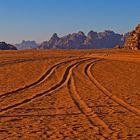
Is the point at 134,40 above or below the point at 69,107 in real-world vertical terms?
above

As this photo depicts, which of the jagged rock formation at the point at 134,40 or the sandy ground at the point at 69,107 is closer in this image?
the sandy ground at the point at 69,107

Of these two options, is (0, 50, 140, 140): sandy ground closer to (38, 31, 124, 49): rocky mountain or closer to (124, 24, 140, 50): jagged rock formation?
(124, 24, 140, 50): jagged rock formation

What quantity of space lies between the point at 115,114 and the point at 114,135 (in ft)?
9.45

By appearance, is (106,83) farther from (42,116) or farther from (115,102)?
(42,116)

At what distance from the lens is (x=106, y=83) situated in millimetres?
21812

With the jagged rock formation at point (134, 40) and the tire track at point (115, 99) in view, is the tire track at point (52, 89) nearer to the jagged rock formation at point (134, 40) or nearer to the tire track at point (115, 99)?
A: the tire track at point (115, 99)

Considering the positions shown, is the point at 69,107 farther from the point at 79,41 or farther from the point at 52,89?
the point at 79,41

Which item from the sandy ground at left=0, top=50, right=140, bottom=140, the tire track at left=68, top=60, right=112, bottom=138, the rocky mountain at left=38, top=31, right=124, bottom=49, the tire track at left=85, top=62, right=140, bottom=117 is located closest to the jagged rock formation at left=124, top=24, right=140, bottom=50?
the sandy ground at left=0, top=50, right=140, bottom=140

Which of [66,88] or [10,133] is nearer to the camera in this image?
[10,133]

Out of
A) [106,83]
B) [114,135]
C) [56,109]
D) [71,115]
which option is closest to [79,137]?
[114,135]

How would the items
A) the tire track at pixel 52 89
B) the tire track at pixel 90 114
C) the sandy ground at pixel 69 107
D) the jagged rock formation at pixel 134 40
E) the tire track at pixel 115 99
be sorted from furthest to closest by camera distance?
1. the jagged rock formation at pixel 134 40
2. the tire track at pixel 52 89
3. the tire track at pixel 115 99
4. the tire track at pixel 90 114
5. the sandy ground at pixel 69 107

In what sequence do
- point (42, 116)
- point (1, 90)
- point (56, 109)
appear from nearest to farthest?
1. point (42, 116)
2. point (56, 109)
3. point (1, 90)

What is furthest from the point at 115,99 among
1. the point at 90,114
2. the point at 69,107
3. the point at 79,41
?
the point at 79,41

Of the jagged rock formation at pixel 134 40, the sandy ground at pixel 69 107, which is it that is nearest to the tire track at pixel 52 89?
the sandy ground at pixel 69 107
